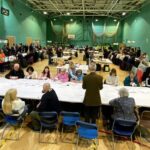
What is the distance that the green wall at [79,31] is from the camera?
28.0 meters

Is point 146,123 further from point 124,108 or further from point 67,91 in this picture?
point 67,91

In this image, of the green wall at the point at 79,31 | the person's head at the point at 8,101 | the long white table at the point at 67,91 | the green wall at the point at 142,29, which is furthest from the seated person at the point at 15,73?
the green wall at the point at 79,31

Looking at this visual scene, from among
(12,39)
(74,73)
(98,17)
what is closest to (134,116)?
(74,73)

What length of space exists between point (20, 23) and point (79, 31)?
1141 cm

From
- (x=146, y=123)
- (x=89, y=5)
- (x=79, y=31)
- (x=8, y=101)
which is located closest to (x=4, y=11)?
(x=89, y=5)

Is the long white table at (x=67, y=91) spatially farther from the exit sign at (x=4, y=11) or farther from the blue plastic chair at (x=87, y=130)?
the exit sign at (x=4, y=11)

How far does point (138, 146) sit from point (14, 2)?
15.0 meters

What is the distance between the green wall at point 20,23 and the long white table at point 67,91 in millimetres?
9694

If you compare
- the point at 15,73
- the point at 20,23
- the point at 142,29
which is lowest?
the point at 15,73

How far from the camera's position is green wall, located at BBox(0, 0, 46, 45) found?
15.3m

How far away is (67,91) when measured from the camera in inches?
207

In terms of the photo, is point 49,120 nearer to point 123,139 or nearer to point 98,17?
point 123,139

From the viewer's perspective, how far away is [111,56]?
60.5 ft

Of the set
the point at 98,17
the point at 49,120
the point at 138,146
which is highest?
the point at 98,17
